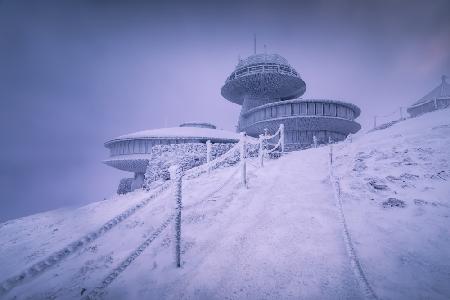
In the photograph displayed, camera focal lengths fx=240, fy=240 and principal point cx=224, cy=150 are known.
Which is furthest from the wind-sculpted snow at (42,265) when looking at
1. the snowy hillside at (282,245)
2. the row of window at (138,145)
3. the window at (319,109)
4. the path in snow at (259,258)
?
the window at (319,109)

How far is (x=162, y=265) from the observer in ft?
12.7

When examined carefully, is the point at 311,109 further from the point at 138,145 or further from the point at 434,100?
the point at 434,100

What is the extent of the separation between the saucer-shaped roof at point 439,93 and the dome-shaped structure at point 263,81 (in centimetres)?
1464

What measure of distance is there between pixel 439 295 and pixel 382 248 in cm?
91

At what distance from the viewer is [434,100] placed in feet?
90.8

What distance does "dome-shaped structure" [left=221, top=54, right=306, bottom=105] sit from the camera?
26875 mm

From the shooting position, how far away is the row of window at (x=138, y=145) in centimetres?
2188

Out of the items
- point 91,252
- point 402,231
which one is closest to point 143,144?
point 91,252

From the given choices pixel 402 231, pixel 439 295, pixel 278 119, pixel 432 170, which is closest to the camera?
pixel 439 295

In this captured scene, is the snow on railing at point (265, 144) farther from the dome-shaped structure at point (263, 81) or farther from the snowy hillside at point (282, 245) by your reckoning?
the dome-shaped structure at point (263, 81)

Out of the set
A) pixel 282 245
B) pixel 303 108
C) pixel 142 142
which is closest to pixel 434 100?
pixel 303 108

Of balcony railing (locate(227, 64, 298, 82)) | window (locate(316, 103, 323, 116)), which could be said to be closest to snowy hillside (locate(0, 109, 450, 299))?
window (locate(316, 103, 323, 116))

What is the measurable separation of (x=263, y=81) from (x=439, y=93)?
69.9 ft

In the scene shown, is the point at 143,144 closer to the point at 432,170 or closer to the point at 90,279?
the point at 90,279
